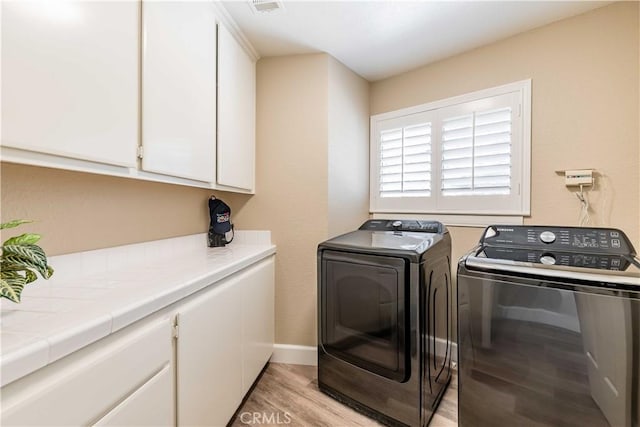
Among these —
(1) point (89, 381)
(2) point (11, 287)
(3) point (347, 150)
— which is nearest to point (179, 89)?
(2) point (11, 287)

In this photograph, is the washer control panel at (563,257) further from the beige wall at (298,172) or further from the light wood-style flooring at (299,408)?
the beige wall at (298,172)

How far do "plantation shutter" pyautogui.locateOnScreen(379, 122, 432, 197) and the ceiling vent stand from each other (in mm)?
1379

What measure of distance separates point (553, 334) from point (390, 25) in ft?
6.49

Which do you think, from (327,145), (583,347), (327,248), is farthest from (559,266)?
(327,145)

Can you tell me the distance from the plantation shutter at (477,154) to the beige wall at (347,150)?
0.71 m

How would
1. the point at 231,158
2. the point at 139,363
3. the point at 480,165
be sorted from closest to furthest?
the point at 139,363, the point at 231,158, the point at 480,165

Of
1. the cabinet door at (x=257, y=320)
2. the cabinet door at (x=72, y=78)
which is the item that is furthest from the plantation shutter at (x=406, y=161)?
the cabinet door at (x=72, y=78)

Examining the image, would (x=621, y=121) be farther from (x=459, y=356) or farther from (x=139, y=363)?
(x=139, y=363)

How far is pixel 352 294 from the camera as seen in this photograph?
1.70 metres

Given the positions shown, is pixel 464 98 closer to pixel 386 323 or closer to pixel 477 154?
pixel 477 154

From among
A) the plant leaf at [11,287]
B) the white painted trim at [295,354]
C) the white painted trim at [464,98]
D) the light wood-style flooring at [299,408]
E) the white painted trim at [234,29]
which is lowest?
→ the light wood-style flooring at [299,408]

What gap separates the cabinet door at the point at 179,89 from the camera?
4.04 ft

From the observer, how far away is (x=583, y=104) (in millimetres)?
1792

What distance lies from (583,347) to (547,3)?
75.9 inches
